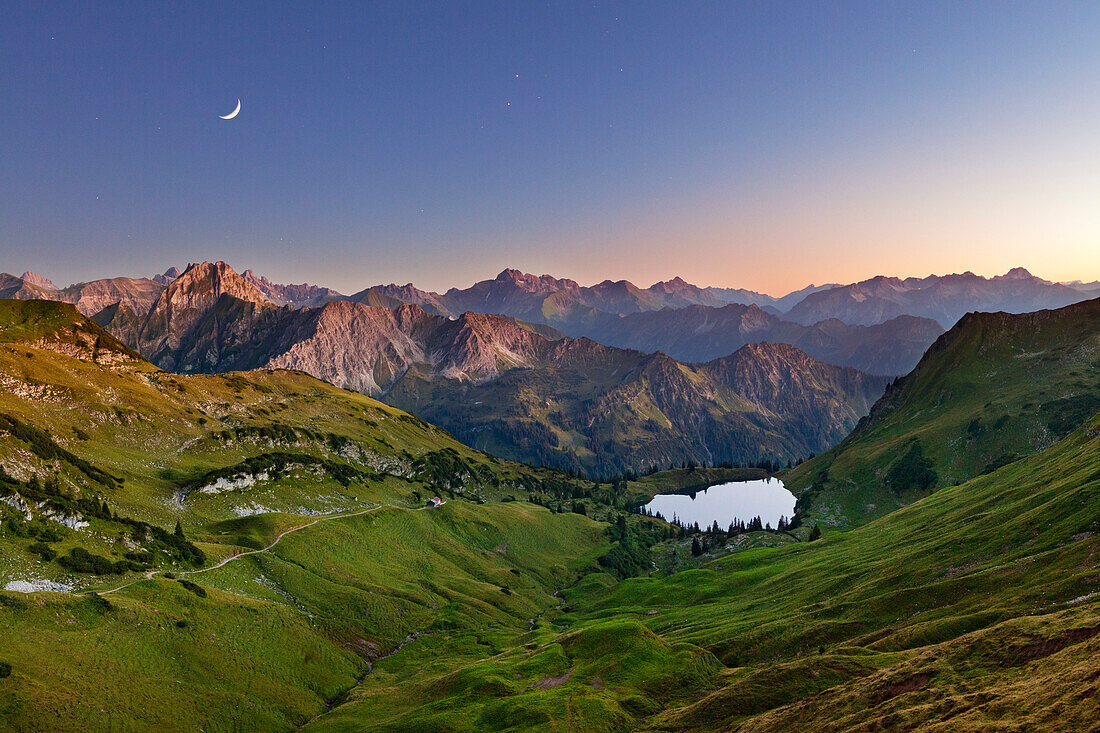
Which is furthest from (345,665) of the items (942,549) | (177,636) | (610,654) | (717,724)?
(942,549)

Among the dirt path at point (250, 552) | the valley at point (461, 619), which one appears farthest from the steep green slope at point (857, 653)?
the dirt path at point (250, 552)

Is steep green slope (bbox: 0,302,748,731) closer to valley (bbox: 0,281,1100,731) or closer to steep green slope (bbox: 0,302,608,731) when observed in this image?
steep green slope (bbox: 0,302,608,731)

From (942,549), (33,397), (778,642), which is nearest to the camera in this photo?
(778,642)

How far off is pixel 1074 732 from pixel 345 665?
99028 mm

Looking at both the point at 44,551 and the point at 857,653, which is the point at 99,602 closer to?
the point at 44,551

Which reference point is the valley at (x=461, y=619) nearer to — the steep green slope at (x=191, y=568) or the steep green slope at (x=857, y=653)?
the steep green slope at (x=857, y=653)

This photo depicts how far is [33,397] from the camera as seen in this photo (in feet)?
483

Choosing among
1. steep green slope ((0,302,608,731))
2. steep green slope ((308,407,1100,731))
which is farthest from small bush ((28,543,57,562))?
steep green slope ((308,407,1100,731))

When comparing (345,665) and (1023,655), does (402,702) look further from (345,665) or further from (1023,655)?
(1023,655)

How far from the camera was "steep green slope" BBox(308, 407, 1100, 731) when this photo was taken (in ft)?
129

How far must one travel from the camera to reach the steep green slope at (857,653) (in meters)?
39.3

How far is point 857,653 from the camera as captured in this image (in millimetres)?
60594

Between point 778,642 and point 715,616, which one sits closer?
point 778,642

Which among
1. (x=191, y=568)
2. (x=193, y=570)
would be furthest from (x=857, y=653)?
(x=191, y=568)
